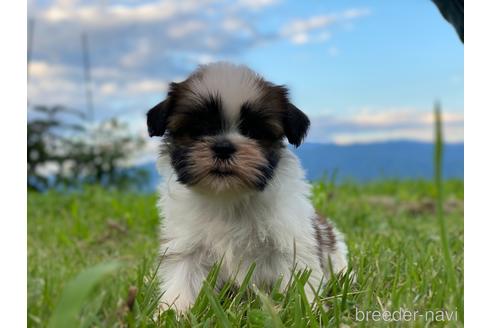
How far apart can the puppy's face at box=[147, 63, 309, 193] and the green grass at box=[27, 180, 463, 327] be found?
0.49 meters

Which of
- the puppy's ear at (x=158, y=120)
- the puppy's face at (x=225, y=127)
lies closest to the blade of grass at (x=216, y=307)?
the puppy's face at (x=225, y=127)

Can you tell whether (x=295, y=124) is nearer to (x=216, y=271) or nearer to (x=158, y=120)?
(x=158, y=120)

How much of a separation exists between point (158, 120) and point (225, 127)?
403mm

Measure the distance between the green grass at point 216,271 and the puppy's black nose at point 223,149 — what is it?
1.87 feet

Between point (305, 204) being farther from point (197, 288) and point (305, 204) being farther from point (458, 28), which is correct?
point (458, 28)

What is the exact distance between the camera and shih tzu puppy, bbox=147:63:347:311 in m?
2.87

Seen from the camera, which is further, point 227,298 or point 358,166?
point 358,166

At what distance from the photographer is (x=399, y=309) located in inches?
106

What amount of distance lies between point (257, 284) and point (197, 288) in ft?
0.99

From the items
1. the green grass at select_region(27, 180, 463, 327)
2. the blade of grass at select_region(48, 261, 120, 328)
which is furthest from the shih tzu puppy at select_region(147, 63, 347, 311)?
the blade of grass at select_region(48, 261, 120, 328)

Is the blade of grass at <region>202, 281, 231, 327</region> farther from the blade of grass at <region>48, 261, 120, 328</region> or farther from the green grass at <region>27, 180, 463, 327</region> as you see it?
the blade of grass at <region>48, 261, 120, 328</region>

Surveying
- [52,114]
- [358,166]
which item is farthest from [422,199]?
[52,114]

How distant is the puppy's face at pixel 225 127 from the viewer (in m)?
2.83
